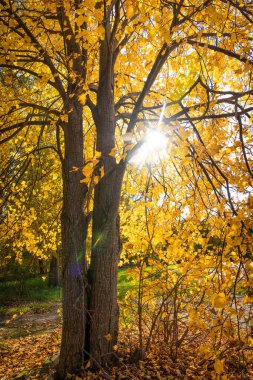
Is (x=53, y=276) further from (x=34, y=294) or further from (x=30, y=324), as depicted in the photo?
(x=30, y=324)

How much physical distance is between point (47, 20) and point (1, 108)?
1420mm

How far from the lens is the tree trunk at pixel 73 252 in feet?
12.8

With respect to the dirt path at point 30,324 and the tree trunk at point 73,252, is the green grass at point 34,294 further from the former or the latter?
the tree trunk at point 73,252

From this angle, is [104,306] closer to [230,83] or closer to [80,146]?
[80,146]

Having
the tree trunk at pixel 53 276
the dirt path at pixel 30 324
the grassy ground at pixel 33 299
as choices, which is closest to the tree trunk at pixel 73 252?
the dirt path at pixel 30 324

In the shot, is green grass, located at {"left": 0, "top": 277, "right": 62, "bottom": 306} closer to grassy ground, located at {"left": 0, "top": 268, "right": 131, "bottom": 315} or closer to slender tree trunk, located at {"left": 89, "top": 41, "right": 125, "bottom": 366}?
grassy ground, located at {"left": 0, "top": 268, "right": 131, "bottom": 315}

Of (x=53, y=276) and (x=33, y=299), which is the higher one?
(x=53, y=276)

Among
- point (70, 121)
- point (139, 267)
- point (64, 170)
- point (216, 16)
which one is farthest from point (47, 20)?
point (139, 267)

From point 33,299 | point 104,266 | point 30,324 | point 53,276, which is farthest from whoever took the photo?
point 53,276

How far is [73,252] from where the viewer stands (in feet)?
13.1

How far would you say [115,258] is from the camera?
400 centimetres

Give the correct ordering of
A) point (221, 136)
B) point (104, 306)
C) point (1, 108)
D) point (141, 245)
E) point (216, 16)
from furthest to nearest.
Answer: point (1, 108)
point (141, 245)
point (221, 136)
point (104, 306)
point (216, 16)

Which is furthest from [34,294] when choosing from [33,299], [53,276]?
[53,276]

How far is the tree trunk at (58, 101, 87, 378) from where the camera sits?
3896mm
